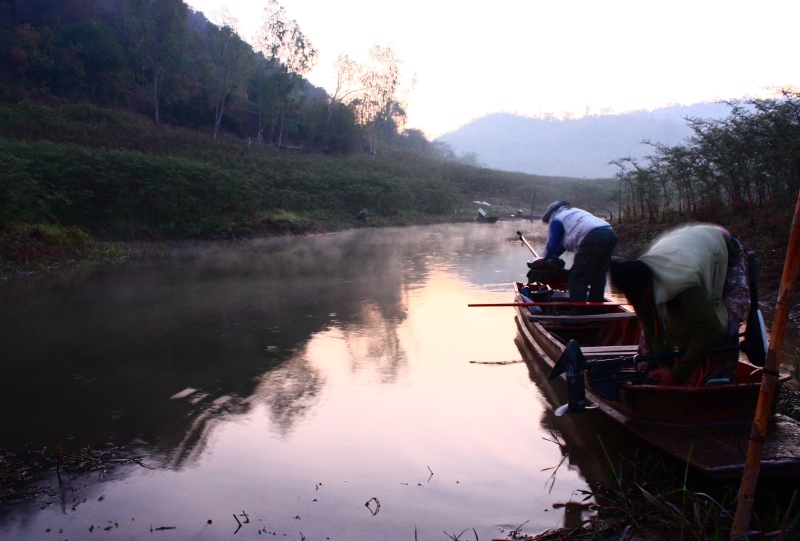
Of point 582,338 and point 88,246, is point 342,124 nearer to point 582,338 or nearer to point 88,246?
point 88,246

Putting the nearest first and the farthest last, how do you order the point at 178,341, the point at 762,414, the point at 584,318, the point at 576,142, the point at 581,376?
the point at 762,414
the point at 581,376
the point at 584,318
the point at 178,341
the point at 576,142

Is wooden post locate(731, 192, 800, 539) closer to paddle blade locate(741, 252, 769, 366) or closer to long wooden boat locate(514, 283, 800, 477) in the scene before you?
long wooden boat locate(514, 283, 800, 477)

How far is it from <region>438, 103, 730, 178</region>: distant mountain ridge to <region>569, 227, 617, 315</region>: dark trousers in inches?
3842

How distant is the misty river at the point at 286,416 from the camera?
3516 millimetres

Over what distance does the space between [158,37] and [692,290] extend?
37184 millimetres

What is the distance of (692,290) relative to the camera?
3184mm

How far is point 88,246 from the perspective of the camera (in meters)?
13.9

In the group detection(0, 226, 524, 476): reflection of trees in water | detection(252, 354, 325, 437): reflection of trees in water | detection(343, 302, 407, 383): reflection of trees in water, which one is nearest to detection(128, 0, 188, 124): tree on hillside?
detection(0, 226, 524, 476): reflection of trees in water

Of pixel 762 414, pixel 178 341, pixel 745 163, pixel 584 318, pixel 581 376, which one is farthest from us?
pixel 745 163

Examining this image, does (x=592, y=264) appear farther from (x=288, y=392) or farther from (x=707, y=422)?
(x=288, y=392)

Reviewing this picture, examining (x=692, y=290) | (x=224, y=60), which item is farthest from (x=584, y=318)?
(x=224, y=60)

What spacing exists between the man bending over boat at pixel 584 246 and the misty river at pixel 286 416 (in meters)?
1.13

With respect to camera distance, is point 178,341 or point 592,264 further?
point 178,341

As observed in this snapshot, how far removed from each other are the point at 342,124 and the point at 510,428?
38342mm
